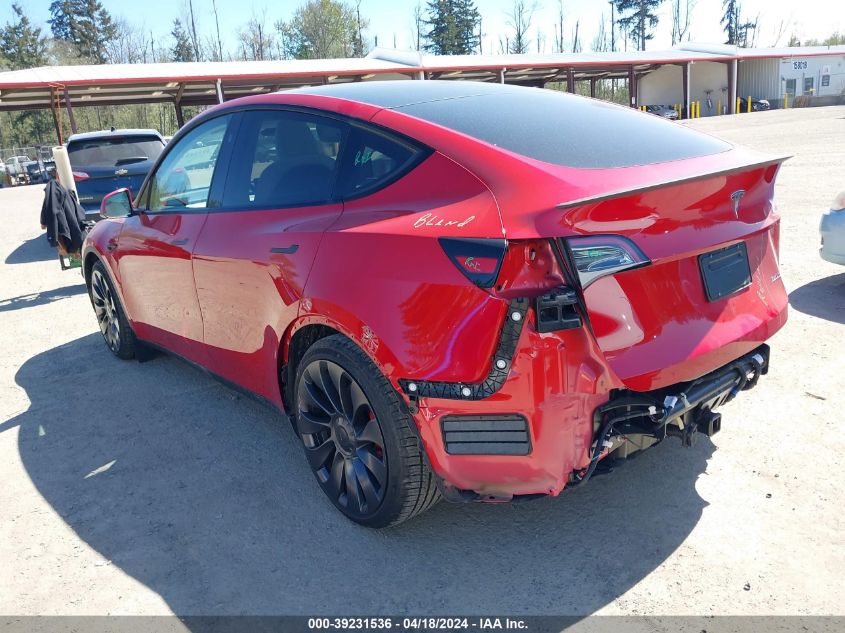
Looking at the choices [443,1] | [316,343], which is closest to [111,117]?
[443,1]

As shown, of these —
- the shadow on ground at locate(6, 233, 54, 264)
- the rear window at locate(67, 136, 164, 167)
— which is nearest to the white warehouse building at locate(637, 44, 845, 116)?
the rear window at locate(67, 136, 164, 167)

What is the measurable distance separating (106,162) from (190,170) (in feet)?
25.7

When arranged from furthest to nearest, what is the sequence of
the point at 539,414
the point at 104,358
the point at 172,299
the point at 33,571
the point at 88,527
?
1. the point at 104,358
2. the point at 172,299
3. the point at 88,527
4. the point at 33,571
5. the point at 539,414

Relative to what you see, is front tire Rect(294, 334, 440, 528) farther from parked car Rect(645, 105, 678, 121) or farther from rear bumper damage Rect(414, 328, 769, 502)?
parked car Rect(645, 105, 678, 121)

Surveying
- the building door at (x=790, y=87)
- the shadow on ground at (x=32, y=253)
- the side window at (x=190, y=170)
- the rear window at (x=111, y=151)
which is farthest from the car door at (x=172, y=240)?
the building door at (x=790, y=87)

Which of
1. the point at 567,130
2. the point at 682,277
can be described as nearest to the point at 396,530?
the point at 682,277

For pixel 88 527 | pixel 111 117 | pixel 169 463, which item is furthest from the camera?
pixel 111 117

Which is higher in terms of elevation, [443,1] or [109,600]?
[443,1]

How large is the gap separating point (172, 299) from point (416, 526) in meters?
2.13

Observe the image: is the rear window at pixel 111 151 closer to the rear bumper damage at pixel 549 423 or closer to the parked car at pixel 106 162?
the parked car at pixel 106 162

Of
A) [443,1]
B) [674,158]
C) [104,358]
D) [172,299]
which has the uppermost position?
[443,1]

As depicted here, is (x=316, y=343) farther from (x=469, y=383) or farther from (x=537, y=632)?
(x=537, y=632)

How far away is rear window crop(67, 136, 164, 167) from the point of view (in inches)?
421

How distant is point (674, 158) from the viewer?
2.66m
